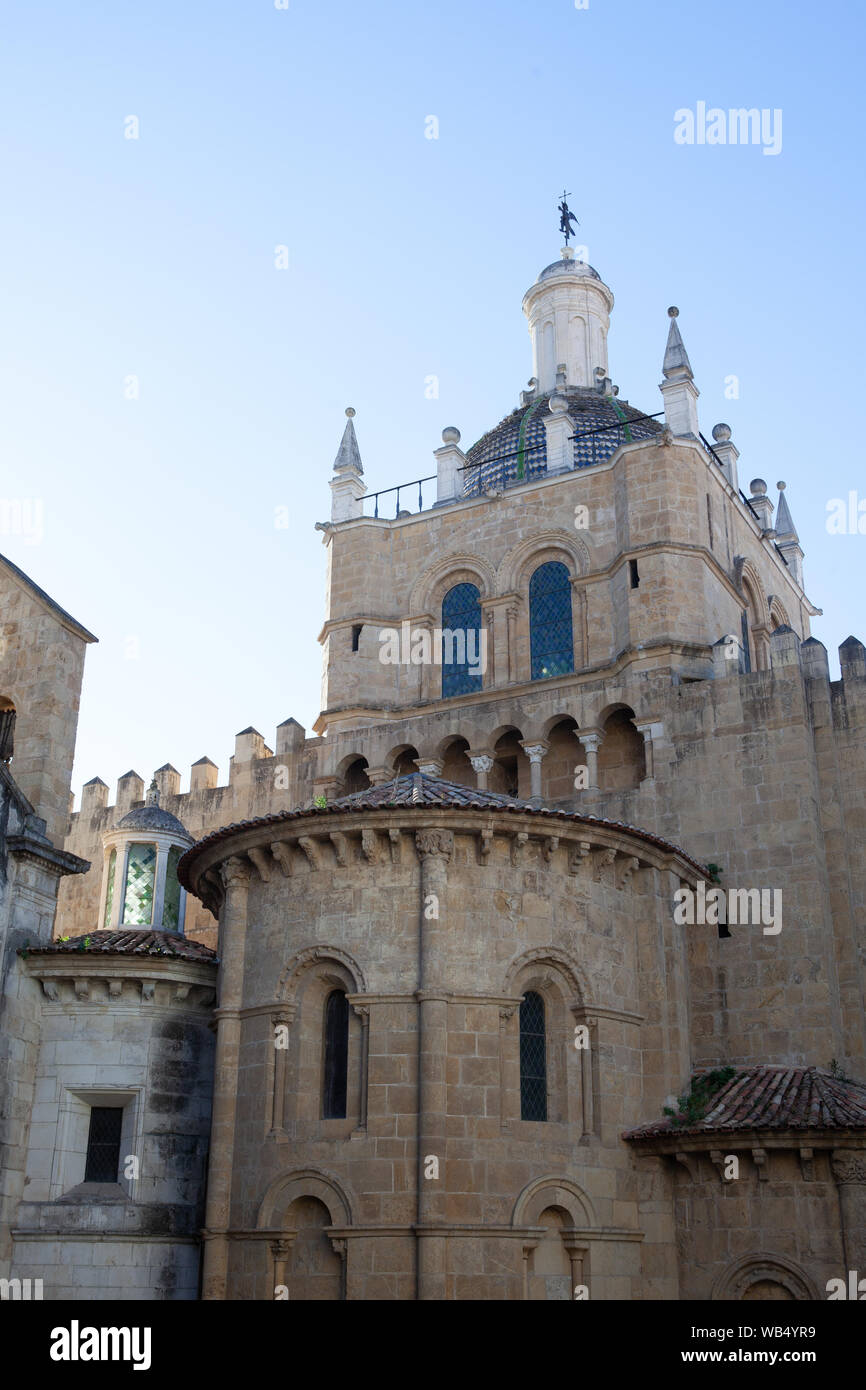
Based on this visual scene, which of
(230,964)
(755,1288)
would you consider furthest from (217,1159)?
(755,1288)

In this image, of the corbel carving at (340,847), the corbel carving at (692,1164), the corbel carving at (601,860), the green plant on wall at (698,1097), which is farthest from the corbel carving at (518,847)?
the corbel carving at (692,1164)

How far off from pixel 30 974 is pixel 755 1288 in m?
12.3

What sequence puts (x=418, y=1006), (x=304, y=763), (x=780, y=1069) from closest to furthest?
1. (x=418, y=1006)
2. (x=780, y=1069)
3. (x=304, y=763)

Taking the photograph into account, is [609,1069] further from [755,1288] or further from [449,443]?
[449,443]

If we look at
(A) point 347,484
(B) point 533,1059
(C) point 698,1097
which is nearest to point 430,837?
(B) point 533,1059

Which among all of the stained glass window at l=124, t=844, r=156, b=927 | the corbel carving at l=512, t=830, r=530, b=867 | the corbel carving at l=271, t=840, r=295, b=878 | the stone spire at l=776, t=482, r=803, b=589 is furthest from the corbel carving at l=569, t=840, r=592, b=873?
the stone spire at l=776, t=482, r=803, b=589

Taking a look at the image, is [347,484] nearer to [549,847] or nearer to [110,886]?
[110,886]

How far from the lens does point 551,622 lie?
3278cm

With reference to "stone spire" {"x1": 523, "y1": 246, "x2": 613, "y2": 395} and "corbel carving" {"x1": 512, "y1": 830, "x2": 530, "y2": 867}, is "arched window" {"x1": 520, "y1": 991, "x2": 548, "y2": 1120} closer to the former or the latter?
"corbel carving" {"x1": 512, "y1": 830, "x2": 530, "y2": 867}

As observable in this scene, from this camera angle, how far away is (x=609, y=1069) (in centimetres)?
2108

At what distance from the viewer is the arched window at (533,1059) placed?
67.2ft

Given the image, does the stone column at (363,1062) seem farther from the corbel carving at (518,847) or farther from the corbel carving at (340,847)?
the corbel carving at (518,847)

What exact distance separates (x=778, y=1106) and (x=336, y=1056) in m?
6.79
